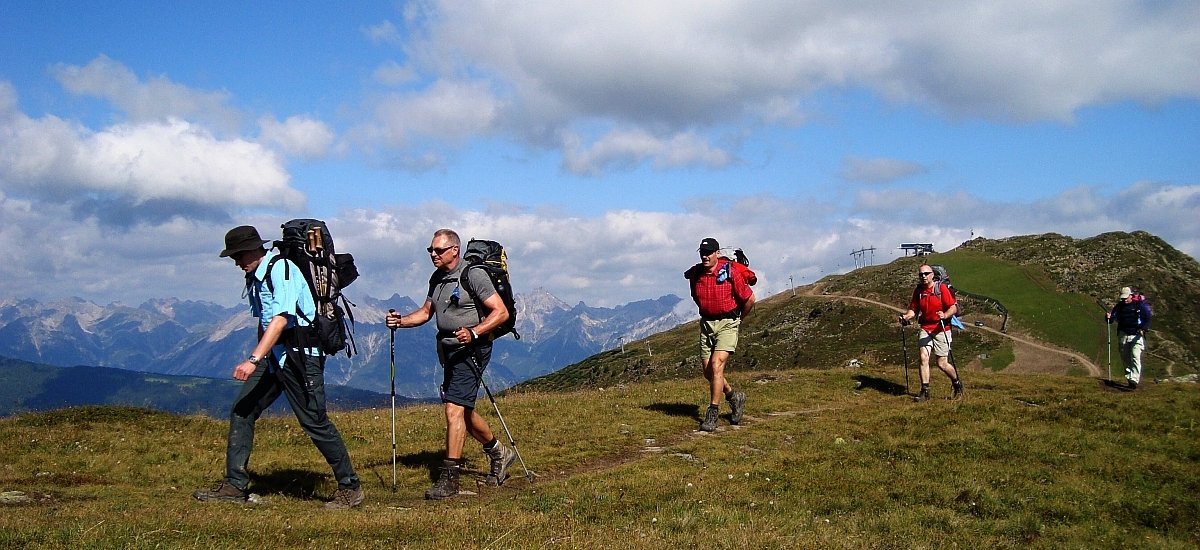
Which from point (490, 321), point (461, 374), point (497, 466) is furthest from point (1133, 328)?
point (461, 374)

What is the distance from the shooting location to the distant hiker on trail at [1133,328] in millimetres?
24703

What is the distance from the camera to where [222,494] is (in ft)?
37.3

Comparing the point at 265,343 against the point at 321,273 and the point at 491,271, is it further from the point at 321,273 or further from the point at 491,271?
the point at 491,271

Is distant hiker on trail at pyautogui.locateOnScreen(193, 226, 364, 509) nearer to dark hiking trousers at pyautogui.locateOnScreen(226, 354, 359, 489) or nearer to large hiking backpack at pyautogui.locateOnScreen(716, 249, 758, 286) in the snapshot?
dark hiking trousers at pyautogui.locateOnScreen(226, 354, 359, 489)

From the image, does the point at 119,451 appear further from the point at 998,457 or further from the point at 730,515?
the point at 998,457

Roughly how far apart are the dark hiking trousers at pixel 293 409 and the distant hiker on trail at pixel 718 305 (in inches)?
341

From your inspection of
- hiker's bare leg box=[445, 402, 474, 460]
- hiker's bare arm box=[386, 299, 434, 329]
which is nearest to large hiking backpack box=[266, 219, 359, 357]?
hiker's bare arm box=[386, 299, 434, 329]

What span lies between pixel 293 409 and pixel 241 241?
100 inches

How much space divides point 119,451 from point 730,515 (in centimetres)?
1225

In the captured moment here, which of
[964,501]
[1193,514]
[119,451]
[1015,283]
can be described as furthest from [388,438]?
[1015,283]

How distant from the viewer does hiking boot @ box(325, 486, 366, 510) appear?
11328mm

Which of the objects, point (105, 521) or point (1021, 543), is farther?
point (1021, 543)

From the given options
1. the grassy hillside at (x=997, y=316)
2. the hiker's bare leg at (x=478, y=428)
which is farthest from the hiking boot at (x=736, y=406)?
the grassy hillside at (x=997, y=316)

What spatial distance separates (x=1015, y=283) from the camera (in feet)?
373
